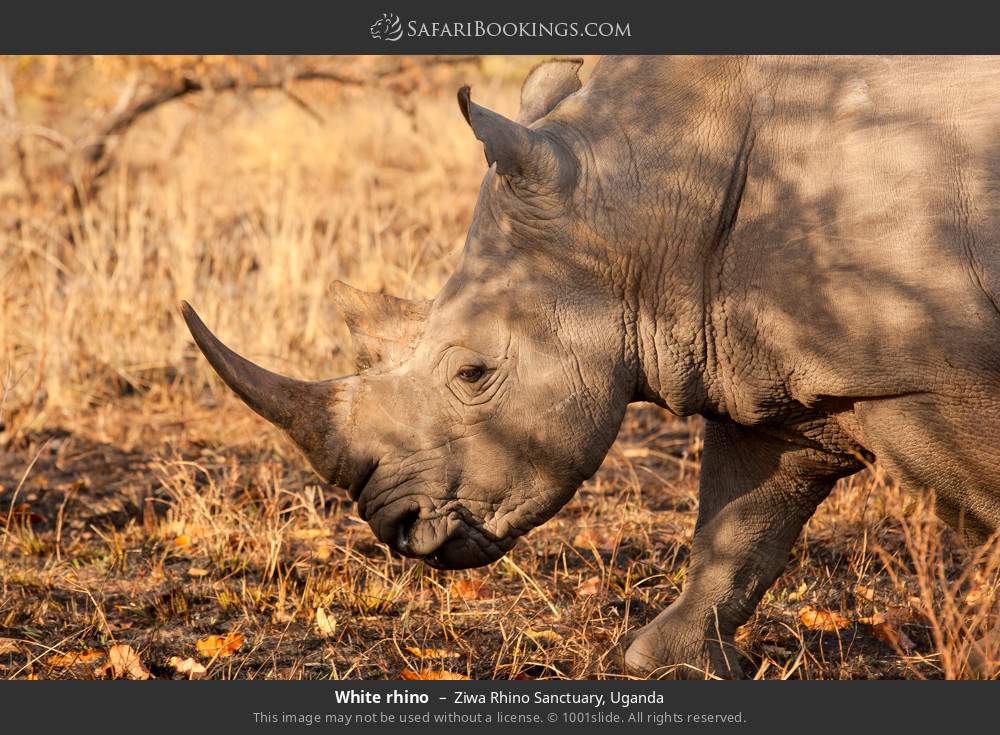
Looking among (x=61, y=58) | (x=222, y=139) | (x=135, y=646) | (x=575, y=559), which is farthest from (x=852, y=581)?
(x=222, y=139)

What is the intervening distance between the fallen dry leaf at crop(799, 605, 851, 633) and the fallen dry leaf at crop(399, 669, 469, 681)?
131 cm

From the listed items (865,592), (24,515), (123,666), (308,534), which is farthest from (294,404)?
(24,515)

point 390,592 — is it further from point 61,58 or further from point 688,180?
point 61,58

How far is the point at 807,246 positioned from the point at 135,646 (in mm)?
2702

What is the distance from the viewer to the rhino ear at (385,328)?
4164mm

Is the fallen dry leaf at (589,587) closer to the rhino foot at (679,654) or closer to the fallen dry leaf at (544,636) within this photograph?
the fallen dry leaf at (544,636)

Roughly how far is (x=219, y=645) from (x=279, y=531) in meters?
0.66

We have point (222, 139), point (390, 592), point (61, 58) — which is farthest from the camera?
point (222, 139)

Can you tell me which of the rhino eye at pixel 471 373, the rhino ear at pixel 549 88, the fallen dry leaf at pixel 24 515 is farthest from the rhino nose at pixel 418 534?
the fallen dry leaf at pixel 24 515

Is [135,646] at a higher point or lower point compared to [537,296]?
lower

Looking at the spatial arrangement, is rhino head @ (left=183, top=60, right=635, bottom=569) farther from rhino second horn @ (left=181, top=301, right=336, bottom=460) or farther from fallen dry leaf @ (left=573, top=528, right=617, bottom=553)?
fallen dry leaf @ (left=573, top=528, right=617, bottom=553)

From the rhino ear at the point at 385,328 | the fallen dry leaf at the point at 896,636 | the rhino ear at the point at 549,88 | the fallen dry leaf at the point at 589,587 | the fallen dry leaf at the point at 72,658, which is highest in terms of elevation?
the rhino ear at the point at 549,88

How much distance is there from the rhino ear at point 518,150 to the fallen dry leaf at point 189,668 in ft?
6.41

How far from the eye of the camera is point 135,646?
4750 millimetres
